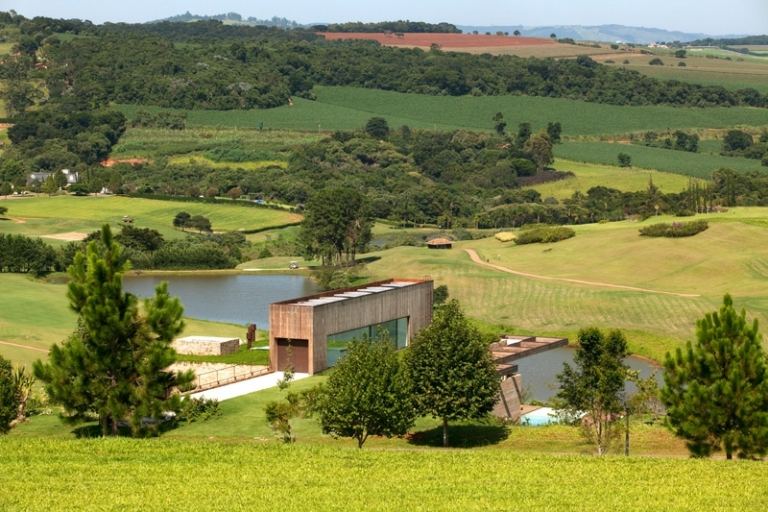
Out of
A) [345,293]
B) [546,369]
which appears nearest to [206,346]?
[345,293]

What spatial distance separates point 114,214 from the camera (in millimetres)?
127562

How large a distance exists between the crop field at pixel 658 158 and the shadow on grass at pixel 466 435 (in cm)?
10843

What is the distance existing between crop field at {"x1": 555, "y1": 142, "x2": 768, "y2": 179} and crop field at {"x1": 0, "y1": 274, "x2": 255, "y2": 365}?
282ft

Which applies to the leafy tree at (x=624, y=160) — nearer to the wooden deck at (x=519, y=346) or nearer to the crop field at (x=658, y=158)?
the crop field at (x=658, y=158)

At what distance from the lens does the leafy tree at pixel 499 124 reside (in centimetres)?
18550

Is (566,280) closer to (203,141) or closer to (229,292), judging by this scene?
(229,292)

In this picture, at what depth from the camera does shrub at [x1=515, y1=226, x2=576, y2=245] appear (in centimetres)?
10375

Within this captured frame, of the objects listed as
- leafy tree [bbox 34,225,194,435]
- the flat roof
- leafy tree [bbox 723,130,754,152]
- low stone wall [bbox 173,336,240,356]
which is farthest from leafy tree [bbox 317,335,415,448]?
leafy tree [bbox 723,130,754,152]

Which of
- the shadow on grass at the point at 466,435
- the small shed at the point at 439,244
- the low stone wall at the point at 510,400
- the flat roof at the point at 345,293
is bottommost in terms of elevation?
the small shed at the point at 439,244

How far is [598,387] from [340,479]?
44.7 feet

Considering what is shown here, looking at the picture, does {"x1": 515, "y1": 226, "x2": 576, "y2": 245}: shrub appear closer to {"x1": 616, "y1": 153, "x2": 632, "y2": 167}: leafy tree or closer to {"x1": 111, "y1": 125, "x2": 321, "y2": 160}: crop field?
{"x1": 616, "y1": 153, "x2": 632, "y2": 167}: leafy tree

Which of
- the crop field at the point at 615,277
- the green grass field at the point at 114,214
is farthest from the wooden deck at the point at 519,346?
the green grass field at the point at 114,214

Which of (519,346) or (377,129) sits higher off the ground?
(519,346)

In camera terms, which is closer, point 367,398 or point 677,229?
point 367,398
